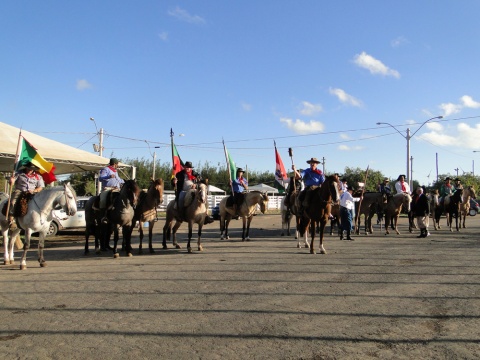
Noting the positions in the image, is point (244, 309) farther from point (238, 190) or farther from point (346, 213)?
point (346, 213)

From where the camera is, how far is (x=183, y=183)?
42.9 feet

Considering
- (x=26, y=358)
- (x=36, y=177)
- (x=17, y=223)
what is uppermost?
(x=36, y=177)

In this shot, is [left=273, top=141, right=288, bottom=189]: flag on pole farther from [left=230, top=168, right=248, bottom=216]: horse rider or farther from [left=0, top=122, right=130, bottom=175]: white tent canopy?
[left=0, top=122, right=130, bottom=175]: white tent canopy

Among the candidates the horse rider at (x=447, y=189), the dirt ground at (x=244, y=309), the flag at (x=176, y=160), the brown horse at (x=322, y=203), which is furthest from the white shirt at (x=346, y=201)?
the horse rider at (x=447, y=189)

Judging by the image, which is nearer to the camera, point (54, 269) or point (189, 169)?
point (54, 269)

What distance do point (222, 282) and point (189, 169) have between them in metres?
6.26

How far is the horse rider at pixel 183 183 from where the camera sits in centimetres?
1266

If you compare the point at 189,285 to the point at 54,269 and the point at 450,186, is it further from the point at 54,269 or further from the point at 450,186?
the point at 450,186

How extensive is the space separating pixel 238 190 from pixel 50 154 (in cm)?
906

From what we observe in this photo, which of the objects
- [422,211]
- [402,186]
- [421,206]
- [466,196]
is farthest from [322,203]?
[466,196]

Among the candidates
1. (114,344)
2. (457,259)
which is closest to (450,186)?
(457,259)

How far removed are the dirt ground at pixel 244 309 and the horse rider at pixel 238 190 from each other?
5.01m

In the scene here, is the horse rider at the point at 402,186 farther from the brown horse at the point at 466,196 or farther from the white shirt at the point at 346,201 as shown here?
the brown horse at the point at 466,196

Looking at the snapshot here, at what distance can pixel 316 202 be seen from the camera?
39.4ft
